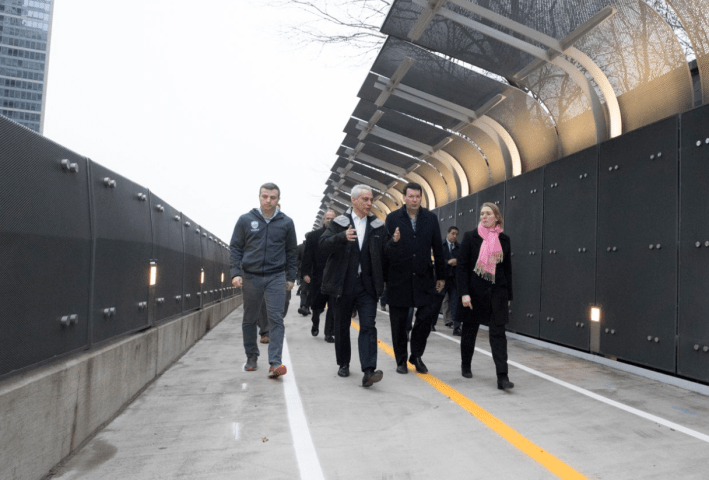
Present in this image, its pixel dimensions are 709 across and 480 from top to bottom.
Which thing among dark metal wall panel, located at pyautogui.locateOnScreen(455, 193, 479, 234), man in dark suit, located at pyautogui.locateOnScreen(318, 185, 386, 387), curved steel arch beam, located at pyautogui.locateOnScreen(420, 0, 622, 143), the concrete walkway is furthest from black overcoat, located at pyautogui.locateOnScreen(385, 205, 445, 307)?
dark metal wall panel, located at pyautogui.locateOnScreen(455, 193, 479, 234)

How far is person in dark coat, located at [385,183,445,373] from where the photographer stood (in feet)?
21.5

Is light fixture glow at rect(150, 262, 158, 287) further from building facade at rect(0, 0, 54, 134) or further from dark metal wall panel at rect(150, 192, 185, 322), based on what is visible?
building facade at rect(0, 0, 54, 134)

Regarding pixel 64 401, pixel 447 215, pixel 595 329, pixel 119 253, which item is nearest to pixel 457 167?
pixel 447 215

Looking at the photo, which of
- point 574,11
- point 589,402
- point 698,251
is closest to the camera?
point 589,402

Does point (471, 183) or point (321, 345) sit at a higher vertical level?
point (471, 183)

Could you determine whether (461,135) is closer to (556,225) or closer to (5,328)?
(556,225)

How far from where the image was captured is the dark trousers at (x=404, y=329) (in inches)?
260

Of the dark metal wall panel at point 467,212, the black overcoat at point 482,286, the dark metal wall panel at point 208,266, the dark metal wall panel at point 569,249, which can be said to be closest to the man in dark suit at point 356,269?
the black overcoat at point 482,286

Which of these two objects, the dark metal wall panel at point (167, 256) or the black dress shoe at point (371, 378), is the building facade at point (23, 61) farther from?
the black dress shoe at point (371, 378)

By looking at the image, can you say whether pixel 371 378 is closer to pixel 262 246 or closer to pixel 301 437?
pixel 301 437

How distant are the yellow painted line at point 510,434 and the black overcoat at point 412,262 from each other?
946mm

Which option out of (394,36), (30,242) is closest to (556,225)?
(394,36)

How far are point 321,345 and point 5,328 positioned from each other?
6.36 metres

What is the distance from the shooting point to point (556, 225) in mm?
9086
